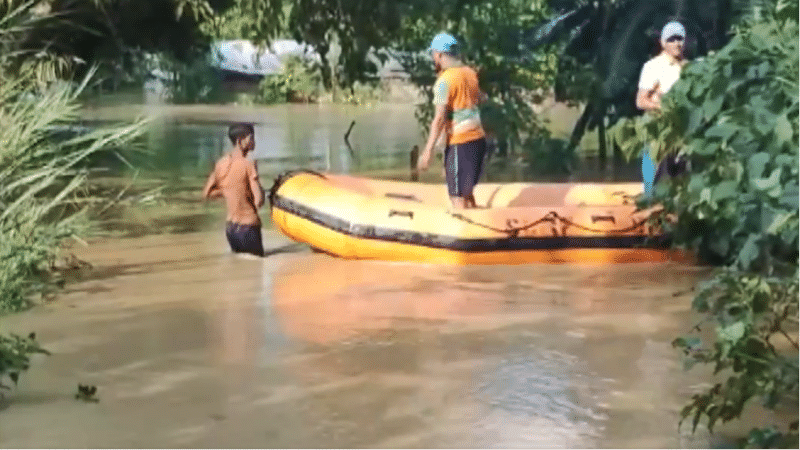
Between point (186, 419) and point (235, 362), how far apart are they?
3.71ft

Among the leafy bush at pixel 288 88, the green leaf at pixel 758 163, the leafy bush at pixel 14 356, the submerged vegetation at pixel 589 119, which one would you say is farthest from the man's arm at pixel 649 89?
the leafy bush at pixel 288 88

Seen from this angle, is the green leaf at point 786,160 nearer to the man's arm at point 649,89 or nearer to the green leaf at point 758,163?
the green leaf at point 758,163

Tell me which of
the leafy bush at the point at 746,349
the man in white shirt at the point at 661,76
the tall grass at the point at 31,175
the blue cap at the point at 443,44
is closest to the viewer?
the leafy bush at the point at 746,349

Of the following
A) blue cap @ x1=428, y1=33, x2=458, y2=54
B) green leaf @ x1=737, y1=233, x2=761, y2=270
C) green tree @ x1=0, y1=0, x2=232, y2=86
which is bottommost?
green leaf @ x1=737, y1=233, x2=761, y2=270

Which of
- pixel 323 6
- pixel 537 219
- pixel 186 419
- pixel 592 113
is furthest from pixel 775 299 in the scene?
pixel 592 113

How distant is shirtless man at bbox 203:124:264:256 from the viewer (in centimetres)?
1073

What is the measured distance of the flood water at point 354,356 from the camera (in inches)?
227

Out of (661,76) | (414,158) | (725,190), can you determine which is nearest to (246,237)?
(661,76)

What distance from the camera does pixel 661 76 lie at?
10.2 metres

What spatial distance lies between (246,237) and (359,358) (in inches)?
155

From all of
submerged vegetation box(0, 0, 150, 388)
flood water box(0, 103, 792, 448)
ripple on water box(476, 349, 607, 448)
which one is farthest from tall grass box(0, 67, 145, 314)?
ripple on water box(476, 349, 607, 448)

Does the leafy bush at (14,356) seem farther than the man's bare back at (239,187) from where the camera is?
No

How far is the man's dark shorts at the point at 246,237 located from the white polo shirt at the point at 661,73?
124 inches

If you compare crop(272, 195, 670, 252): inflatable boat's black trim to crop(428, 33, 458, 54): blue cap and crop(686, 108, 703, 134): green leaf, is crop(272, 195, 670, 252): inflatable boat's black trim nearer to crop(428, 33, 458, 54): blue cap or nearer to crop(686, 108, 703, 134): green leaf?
crop(428, 33, 458, 54): blue cap
